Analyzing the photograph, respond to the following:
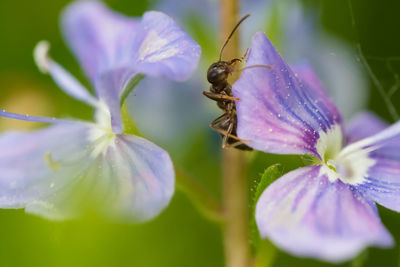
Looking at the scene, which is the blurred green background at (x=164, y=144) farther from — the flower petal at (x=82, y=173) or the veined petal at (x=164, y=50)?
the veined petal at (x=164, y=50)

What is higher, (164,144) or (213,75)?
(213,75)

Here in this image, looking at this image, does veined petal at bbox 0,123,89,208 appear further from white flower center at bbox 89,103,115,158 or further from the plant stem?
the plant stem

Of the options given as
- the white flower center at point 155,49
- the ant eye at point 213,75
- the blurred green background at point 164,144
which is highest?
the white flower center at point 155,49

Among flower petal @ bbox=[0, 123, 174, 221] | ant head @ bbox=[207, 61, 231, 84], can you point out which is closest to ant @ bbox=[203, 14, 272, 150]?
ant head @ bbox=[207, 61, 231, 84]

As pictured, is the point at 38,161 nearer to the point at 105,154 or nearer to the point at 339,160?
the point at 105,154

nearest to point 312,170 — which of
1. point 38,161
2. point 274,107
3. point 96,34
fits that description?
point 274,107

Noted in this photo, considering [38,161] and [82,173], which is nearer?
[82,173]

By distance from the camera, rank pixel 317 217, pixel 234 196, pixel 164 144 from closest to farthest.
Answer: pixel 317 217
pixel 234 196
pixel 164 144

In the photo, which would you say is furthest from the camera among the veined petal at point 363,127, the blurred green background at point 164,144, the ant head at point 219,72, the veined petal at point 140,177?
the veined petal at point 363,127

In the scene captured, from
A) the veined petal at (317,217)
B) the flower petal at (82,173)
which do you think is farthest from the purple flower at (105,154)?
the veined petal at (317,217)
